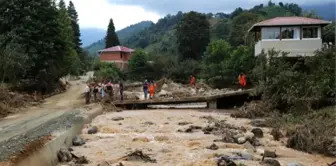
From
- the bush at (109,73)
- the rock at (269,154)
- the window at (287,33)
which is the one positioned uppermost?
the window at (287,33)

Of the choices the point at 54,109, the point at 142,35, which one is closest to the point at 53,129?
the point at 54,109

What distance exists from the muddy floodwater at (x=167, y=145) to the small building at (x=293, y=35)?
1082cm

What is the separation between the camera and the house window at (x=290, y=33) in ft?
116

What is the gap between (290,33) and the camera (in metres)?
35.7

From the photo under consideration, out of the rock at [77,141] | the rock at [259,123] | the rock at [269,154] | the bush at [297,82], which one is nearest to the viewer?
the rock at [269,154]

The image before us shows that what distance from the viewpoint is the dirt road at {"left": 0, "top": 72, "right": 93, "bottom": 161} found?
15.4 metres

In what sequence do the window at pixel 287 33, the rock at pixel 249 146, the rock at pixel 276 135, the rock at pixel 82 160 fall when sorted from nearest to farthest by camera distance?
the rock at pixel 82 160
the rock at pixel 249 146
the rock at pixel 276 135
the window at pixel 287 33

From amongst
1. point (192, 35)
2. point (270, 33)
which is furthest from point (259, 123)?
point (192, 35)

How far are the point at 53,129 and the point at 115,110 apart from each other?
1367 cm

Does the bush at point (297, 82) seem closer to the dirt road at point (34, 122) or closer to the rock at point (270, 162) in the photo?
the rock at point (270, 162)

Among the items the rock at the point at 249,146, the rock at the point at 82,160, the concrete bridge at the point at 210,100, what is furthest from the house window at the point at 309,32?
the rock at the point at 82,160

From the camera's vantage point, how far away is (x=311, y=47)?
34812 mm

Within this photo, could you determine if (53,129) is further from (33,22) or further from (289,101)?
(33,22)

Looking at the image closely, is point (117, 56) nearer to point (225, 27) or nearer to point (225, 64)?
point (225, 27)
